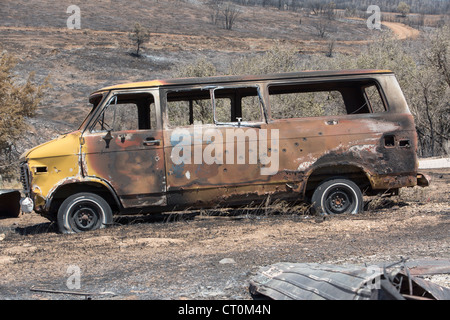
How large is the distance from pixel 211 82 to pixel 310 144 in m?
1.82

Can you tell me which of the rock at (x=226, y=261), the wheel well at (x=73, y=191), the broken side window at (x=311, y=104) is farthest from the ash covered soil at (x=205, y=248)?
the broken side window at (x=311, y=104)

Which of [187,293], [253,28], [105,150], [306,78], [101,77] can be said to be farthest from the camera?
[253,28]

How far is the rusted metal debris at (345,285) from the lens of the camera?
3.30 m

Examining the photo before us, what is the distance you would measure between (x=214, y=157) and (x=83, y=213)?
2163mm

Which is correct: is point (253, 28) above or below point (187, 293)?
above

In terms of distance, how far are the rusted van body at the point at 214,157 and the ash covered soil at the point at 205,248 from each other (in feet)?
1.34

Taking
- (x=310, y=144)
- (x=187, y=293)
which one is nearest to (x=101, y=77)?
(x=310, y=144)

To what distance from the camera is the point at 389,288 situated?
3.18 metres

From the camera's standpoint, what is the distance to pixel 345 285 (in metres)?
3.50

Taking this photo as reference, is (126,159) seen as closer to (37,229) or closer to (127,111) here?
(127,111)

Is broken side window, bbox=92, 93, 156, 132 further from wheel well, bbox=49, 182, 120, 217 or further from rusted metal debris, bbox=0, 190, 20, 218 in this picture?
rusted metal debris, bbox=0, 190, 20, 218

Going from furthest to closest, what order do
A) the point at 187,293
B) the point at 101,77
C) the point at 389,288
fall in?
the point at 101,77 → the point at 187,293 → the point at 389,288

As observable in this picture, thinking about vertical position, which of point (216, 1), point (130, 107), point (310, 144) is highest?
point (216, 1)
